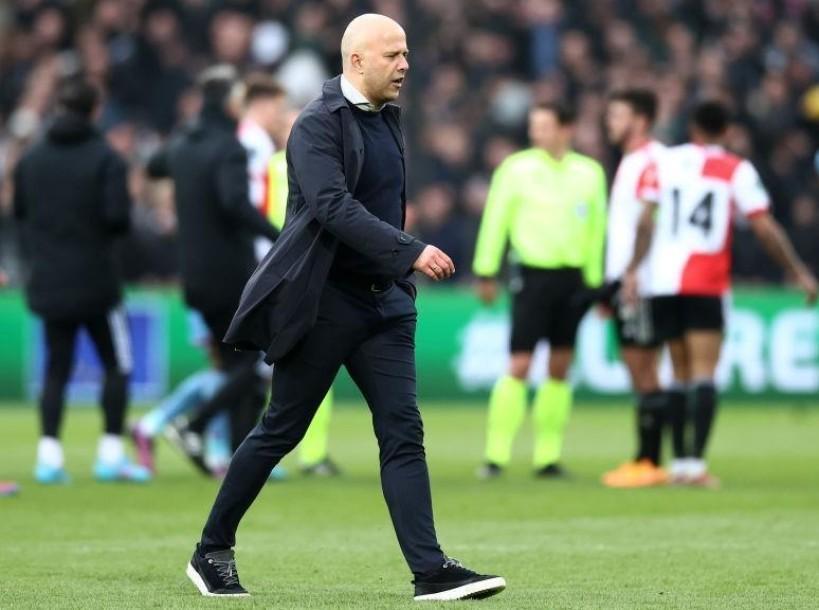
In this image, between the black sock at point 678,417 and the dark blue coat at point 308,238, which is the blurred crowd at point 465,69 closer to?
the black sock at point 678,417

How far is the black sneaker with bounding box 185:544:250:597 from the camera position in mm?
7023

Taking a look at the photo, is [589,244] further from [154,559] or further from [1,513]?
[154,559]

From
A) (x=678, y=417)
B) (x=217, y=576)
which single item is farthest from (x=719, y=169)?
(x=217, y=576)

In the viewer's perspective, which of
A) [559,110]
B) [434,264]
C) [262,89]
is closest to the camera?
[434,264]

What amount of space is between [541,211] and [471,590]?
6256 mm

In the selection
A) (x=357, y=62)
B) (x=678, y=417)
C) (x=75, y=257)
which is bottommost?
(x=678, y=417)

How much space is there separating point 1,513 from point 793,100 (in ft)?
49.9

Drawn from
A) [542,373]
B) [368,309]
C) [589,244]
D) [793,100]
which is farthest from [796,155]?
[368,309]

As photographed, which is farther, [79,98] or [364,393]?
[79,98]

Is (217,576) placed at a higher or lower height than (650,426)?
higher

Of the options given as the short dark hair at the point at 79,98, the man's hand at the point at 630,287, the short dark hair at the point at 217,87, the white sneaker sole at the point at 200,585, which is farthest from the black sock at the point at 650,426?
the white sneaker sole at the point at 200,585

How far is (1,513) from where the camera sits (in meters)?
10.2

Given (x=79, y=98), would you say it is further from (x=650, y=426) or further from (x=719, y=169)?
(x=650, y=426)

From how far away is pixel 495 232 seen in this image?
1284 cm
